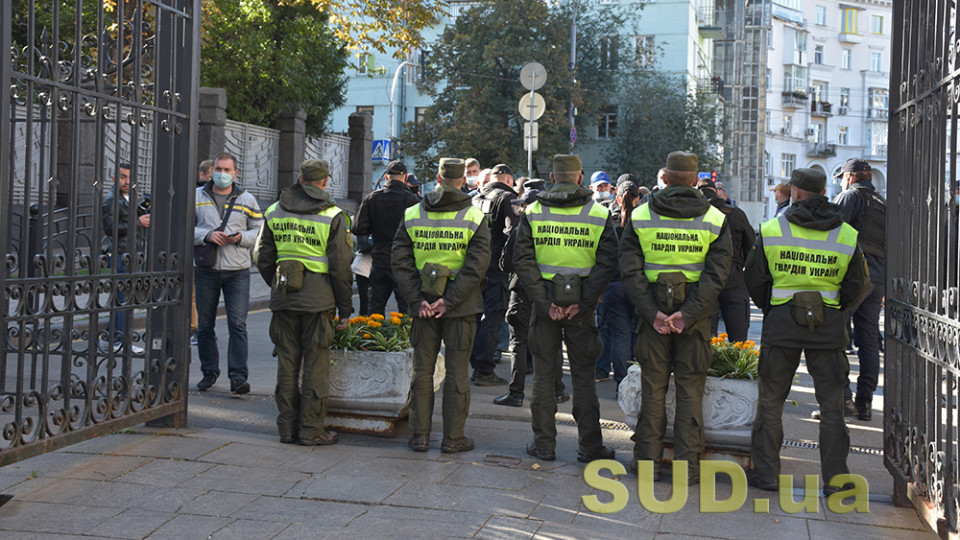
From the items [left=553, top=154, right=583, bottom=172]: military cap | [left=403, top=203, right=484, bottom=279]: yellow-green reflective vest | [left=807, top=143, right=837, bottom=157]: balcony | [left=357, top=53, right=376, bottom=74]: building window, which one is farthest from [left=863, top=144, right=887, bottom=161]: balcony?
[left=403, top=203, right=484, bottom=279]: yellow-green reflective vest

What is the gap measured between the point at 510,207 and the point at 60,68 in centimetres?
437

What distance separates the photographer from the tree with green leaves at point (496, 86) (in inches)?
1478

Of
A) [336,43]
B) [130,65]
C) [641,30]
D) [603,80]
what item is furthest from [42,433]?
[641,30]

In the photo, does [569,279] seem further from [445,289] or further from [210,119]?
[210,119]

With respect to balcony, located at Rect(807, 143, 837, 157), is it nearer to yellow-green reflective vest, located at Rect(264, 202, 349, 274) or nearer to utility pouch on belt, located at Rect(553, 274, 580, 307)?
utility pouch on belt, located at Rect(553, 274, 580, 307)

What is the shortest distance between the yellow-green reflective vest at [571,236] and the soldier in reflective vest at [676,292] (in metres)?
0.38

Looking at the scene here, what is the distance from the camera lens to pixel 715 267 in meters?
5.85

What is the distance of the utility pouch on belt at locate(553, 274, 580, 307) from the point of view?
629 centimetres

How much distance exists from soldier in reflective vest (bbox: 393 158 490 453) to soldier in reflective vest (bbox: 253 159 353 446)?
421 mm

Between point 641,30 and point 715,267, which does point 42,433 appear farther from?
point 641,30

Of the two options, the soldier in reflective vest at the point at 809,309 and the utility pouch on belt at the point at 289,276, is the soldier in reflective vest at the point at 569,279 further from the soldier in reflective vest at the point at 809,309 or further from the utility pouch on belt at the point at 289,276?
the utility pouch on belt at the point at 289,276

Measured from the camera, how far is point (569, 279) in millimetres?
6316

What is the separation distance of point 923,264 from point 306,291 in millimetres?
3640

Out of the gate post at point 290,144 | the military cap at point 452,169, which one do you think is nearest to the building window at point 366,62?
the gate post at point 290,144
